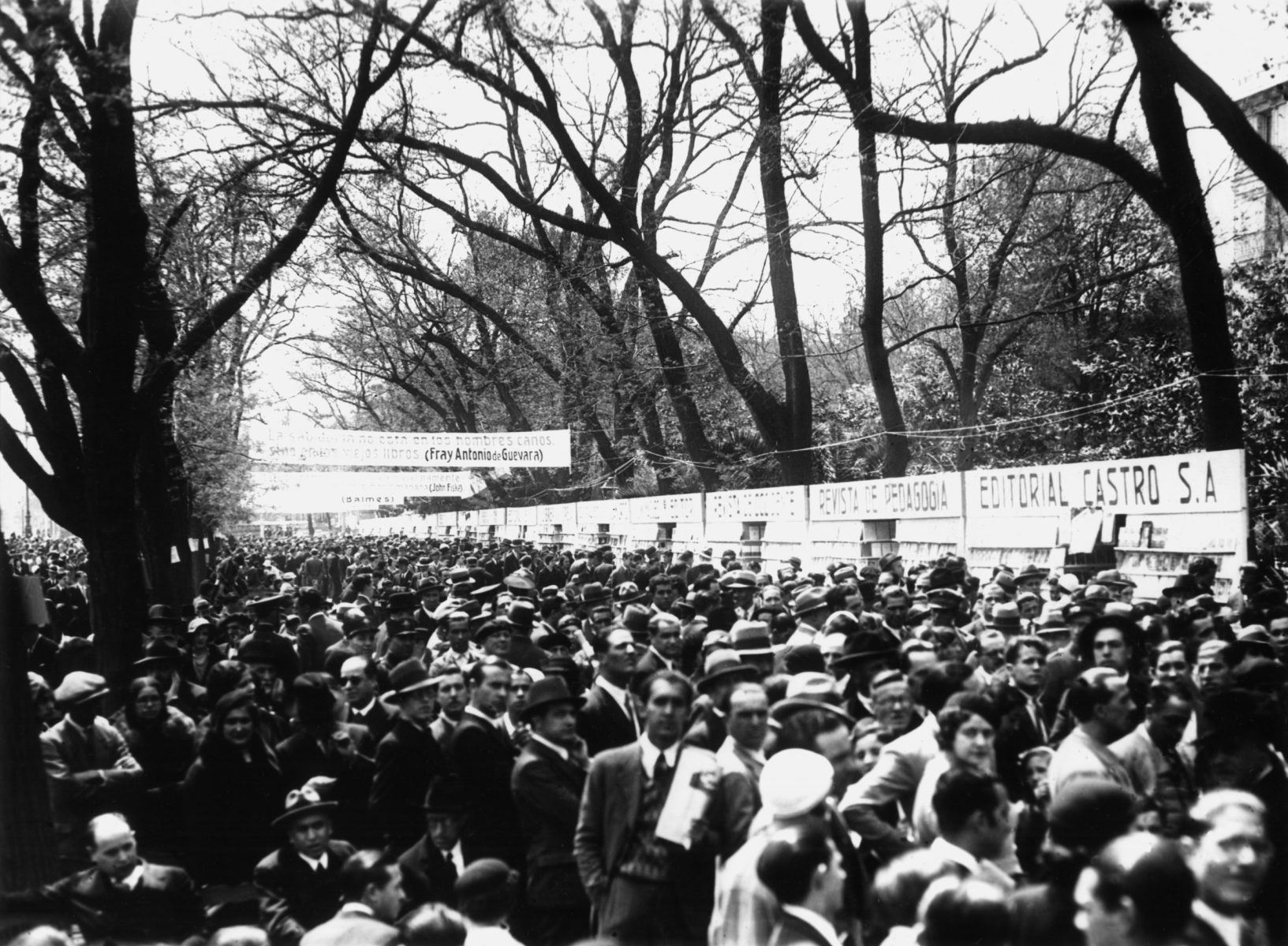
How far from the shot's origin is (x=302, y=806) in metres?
5.41

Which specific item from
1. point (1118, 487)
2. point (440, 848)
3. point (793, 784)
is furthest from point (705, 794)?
point (1118, 487)

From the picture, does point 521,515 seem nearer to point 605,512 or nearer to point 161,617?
point 605,512

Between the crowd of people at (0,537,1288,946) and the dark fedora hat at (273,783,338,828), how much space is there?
0.01m

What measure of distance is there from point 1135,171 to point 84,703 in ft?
42.1

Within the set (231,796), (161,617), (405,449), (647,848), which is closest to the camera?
(647,848)

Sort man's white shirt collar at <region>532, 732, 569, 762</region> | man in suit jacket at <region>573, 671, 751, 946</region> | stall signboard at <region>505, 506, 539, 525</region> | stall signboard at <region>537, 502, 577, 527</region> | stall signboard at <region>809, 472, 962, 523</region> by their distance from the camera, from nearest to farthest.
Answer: man in suit jacket at <region>573, 671, 751, 946</region>
man's white shirt collar at <region>532, 732, 569, 762</region>
stall signboard at <region>809, 472, 962, 523</region>
stall signboard at <region>537, 502, 577, 527</region>
stall signboard at <region>505, 506, 539, 525</region>

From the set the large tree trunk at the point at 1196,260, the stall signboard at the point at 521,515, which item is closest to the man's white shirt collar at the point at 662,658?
the large tree trunk at the point at 1196,260

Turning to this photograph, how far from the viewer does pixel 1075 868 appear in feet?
12.0

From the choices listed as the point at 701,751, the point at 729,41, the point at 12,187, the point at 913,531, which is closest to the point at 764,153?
the point at 729,41

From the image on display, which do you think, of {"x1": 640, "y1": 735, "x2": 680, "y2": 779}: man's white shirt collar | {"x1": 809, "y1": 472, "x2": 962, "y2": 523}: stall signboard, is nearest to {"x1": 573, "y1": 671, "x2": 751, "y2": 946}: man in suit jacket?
{"x1": 640, "y1": 735, "x2": 680, "y2": 779}: man's white shirt collar

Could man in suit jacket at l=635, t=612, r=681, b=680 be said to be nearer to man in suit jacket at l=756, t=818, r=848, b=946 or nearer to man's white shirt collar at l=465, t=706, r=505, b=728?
man's white shirt collar at l=465, t=706, r=505, b=728

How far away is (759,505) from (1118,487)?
10.1 m

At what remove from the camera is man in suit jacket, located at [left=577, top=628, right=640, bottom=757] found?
671 cm

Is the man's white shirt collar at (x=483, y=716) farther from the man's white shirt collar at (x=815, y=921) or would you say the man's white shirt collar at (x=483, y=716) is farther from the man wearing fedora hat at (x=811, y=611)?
the man wearing fedora hat at (x=811, y=611)
